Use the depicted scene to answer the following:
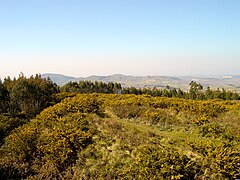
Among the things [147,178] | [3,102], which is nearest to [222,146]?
[147,178]

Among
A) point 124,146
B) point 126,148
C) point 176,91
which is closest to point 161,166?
point 126,148

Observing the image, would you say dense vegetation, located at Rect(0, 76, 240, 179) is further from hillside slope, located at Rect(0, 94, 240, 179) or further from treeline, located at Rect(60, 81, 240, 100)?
treeline, located at Rect(60, 81, 240, 100)

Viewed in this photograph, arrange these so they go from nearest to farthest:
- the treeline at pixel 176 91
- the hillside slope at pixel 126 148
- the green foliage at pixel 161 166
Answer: the green foliage at pixel 161 166, the hillside slope at pixel 126 148, the treeline at pixel 176 91

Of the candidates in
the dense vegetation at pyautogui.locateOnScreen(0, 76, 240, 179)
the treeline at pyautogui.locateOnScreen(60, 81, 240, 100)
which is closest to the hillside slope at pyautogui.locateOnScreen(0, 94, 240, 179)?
the dense vegetation at pyautogui.locateOnScreen(0, 76, 240, 179)

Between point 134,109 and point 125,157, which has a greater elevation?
point 134,109

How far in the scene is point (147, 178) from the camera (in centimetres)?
796

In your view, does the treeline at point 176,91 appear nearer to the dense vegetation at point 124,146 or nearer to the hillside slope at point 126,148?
the dense vegetation at point 124,146

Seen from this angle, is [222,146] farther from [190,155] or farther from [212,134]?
[212,134]

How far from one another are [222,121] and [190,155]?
6160 mm

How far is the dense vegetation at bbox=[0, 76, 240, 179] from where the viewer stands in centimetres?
844

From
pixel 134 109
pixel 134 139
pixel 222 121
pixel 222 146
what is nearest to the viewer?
pixel 222 146

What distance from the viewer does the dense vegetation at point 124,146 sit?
8438 millimetres

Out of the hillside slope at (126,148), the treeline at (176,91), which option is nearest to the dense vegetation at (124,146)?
the hillside slope at (126,148)

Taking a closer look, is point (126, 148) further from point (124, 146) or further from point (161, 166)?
point (161, 166)
